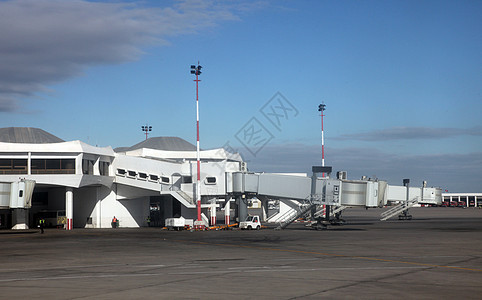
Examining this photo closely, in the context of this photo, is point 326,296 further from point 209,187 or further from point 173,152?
point 173,152

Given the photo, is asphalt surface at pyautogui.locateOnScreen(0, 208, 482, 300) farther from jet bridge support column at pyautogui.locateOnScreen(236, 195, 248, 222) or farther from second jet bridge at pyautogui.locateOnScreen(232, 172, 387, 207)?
jet bridge support column at pyautogui.locateOnScreen(236, 195, 248, 222)

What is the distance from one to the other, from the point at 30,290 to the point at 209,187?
64502mm

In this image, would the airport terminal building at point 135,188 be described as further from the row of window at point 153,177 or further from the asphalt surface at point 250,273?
the asphalt surface at point 250,273

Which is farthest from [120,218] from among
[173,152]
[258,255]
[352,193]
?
[258,255]

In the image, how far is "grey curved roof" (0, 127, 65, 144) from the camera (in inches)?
3568

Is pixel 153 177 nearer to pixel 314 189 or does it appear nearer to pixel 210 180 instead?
pixel 210 180

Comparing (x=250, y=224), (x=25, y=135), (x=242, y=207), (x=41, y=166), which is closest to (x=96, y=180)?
(x=41, y=166)

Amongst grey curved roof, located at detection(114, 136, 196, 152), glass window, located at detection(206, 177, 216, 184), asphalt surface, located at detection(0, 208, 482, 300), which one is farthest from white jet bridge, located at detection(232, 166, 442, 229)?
grey curved roof, located at detection(114, 136, 196, 152)

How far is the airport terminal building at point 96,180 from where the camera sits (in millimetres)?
81000

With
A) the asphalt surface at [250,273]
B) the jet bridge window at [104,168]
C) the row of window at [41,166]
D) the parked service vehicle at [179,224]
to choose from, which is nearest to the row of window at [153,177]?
the jet bridge window at [104,168]

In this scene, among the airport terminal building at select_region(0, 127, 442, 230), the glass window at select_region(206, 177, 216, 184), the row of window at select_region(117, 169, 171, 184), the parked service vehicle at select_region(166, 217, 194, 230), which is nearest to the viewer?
the airport terminal building at select_region(0, 127, 442, 230)

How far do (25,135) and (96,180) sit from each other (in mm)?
17965

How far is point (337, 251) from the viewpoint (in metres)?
37.8

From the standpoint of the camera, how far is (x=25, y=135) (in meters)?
92.6
